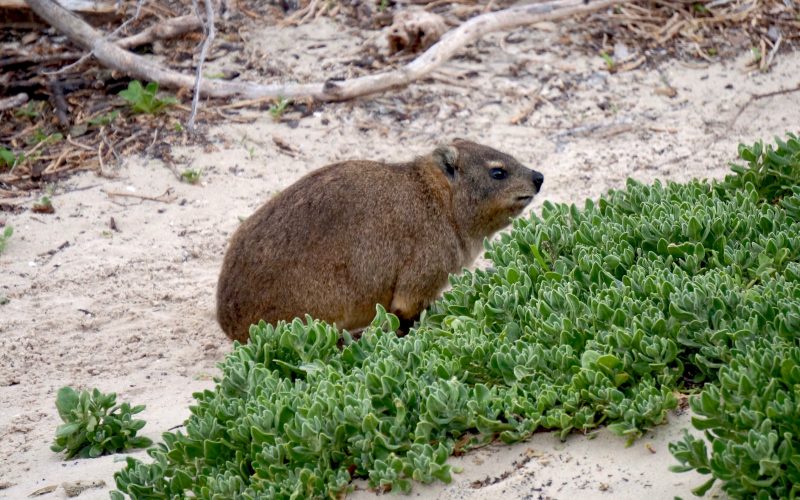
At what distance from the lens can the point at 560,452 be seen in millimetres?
3668

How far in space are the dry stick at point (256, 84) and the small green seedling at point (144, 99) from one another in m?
0.19

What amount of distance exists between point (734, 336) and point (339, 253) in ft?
8.96

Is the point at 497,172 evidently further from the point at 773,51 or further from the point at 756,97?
the point at 773,51

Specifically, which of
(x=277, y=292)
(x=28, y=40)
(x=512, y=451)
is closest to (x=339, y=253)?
(x=277, y=292)

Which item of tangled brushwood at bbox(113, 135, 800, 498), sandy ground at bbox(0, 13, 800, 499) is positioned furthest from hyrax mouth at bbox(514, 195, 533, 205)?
tangled brushwood at bbox(113, 135, 800, 498)

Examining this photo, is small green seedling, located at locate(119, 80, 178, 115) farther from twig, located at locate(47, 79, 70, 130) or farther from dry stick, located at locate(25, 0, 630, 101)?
twig, located at locate(47, 79, 70, 130)

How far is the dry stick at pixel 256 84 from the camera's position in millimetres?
9055

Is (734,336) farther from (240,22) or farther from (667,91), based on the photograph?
(240,22)

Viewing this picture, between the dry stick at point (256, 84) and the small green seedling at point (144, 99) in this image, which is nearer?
the small green seedling at point (144, 99)

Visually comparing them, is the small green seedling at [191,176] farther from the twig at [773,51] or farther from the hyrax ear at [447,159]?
the twig at [773,51]

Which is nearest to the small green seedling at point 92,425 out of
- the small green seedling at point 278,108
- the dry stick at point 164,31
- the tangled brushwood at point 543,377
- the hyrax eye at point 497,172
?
the tangled brushwood at point 543,377

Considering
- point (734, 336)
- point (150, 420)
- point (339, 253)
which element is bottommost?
point (150, 420)

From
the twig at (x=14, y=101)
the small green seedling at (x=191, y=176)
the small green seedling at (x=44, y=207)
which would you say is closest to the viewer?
the small green seedling at (x=44, y=207)

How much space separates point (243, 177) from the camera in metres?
8.38
